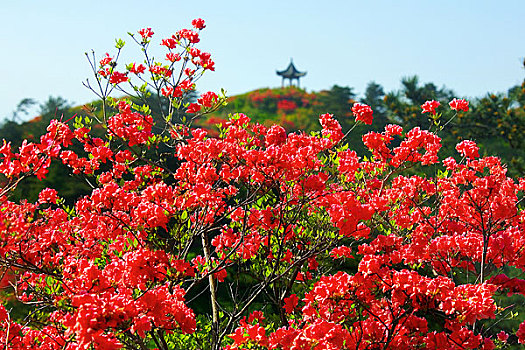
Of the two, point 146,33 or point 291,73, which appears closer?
point 146,33

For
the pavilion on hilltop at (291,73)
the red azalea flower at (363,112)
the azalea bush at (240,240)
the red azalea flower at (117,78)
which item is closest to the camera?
the azalea bush at (240,240)

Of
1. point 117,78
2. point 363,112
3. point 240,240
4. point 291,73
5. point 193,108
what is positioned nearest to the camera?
point 240,240

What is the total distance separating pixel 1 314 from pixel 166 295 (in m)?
1.61

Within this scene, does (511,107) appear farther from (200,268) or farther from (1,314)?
(1,314)

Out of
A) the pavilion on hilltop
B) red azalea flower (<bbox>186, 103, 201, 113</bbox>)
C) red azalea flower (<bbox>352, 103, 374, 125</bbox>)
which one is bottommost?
red azalea flower (<bbox>352, 103, 374, 125</bbox>)

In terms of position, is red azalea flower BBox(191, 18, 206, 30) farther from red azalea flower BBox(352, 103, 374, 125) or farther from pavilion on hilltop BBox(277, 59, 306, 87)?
pavilion on hilltop BBox(277, 59, 306, 87)

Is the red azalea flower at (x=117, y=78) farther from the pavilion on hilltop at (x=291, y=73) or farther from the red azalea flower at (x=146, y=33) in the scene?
the pavilion on hilltop at (x=291, y=73)

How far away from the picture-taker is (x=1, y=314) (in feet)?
13.2

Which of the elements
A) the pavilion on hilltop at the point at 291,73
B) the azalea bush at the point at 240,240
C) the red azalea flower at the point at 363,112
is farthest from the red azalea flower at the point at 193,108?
the pavilion on hilltop at the point at 291,73

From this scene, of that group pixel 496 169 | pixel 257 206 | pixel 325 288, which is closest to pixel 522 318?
pixel 496 169

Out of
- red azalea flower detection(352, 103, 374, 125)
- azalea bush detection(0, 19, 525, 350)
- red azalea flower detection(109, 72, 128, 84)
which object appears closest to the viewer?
azalea bush detection(0, 19, 525, 350)

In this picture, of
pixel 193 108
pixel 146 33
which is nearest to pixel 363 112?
pixel 193 108

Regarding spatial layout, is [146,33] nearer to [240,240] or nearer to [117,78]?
[117,78]

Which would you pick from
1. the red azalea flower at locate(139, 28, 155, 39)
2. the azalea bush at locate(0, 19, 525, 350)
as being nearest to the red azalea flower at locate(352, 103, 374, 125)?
the azalea bush at locate(0, 19, 525, 350)
